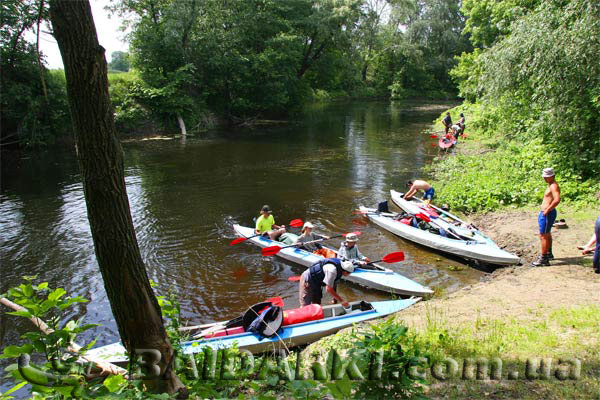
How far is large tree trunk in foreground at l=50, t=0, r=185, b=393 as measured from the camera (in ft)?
9.62

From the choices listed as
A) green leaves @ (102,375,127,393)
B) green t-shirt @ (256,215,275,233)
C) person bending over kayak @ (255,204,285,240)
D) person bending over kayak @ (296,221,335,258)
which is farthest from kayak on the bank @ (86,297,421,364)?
green t-shirt @ (256,215,275,233)

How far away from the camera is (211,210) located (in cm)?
1376

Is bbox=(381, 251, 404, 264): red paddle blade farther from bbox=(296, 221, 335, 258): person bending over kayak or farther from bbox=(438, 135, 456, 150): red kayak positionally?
bbox=(438, 135, 456, 150): red kayak

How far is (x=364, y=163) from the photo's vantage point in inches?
770

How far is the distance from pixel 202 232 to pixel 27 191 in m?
8.42

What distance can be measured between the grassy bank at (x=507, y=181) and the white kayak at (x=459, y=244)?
7.53ft

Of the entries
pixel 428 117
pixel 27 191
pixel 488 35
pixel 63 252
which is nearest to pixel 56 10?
pixel 63 252

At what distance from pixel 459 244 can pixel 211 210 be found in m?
7.77

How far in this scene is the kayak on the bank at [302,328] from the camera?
6293mm

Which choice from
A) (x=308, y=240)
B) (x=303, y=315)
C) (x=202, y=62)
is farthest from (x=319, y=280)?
(x=202, y=62)

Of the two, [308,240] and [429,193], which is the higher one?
[429,193]

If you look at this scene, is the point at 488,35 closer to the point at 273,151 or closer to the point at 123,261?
the point at 273,151

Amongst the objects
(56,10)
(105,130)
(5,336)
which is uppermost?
(56,10)

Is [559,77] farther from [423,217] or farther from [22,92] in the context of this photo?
[22,92]
